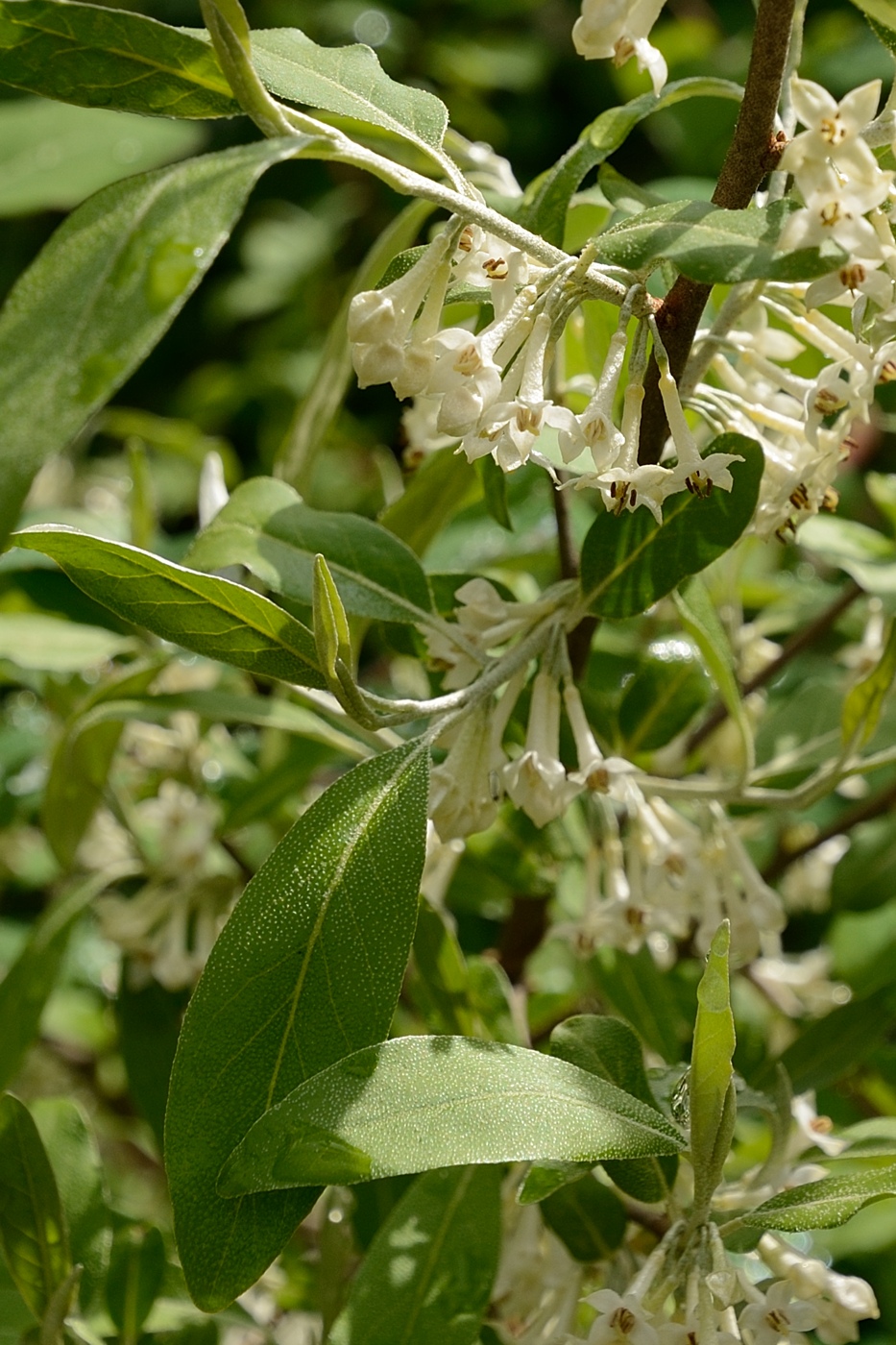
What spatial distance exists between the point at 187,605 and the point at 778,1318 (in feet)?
1.36

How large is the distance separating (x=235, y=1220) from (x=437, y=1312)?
20 cm

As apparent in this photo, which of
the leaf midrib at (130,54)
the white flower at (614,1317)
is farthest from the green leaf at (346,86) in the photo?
the white flower at (614,1317)

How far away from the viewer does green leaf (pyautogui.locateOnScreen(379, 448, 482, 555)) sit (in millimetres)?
913

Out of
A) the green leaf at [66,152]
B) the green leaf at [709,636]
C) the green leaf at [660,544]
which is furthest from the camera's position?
the green leaf at [66,152]

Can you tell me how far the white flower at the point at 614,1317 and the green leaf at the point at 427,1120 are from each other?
74 mm

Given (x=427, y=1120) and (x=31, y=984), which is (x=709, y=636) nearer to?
(x=427, y=1120)

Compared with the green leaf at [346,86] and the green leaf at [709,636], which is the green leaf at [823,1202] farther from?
the green leaf at [346,86]

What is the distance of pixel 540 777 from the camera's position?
685mm

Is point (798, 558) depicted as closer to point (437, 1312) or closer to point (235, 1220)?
point (437, 1312)

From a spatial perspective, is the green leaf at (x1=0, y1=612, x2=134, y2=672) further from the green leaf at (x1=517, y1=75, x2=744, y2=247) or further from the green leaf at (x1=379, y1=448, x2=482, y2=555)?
the green leaf at (x1=517, y1=75, x2=744, y2=247)

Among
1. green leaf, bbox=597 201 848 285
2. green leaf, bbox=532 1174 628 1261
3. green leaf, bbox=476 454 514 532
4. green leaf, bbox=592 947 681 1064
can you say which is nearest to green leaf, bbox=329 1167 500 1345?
green leaf, bbox=532 1174 628 1261

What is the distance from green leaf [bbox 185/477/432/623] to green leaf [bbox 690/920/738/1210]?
0.26 meters

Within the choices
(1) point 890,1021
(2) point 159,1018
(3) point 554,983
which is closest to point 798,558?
(3) point 554,983

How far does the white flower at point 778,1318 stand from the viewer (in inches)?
24.4
